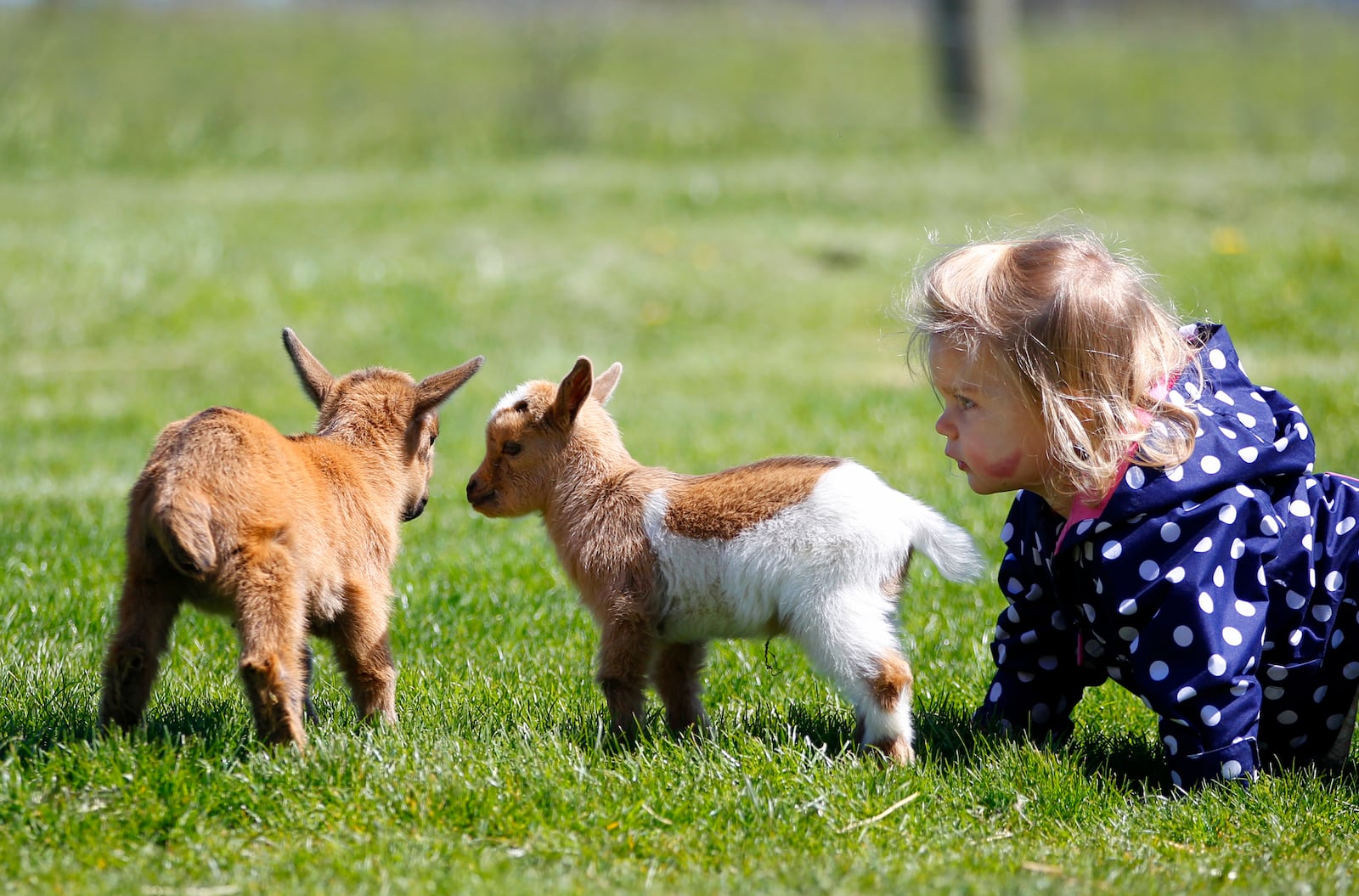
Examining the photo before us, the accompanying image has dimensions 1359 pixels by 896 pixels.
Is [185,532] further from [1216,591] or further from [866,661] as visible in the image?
[1216,591]

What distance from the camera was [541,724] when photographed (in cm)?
387

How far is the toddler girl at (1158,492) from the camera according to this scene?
11.3 ft

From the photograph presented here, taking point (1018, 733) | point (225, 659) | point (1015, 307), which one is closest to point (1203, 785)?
point (1018, 733)

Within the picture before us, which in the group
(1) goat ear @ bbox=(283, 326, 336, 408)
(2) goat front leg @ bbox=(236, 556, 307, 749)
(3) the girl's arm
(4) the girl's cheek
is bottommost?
(3) the girl's arm

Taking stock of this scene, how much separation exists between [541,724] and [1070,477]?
5.26ft

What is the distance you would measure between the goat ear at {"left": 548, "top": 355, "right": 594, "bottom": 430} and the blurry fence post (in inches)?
649

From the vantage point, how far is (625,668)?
12.0ft

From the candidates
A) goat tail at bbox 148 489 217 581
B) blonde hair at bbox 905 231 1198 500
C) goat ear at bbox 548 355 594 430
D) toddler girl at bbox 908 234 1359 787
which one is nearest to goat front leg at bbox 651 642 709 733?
goat ear at bbox 548 355 594 430

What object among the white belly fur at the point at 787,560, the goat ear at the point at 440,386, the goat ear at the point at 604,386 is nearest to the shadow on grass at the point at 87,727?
the goat ear at the point at 440,386

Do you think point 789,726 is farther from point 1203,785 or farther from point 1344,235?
point 1344,235

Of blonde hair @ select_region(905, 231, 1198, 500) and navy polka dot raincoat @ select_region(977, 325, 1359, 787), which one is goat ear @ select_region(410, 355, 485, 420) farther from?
navy polka dot raincoat @ select_region(977, 325, 1359, 787)

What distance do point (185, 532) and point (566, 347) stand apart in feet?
25.6

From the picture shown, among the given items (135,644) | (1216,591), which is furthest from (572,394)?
(1216,591)

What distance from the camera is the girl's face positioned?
3701 millimetres
